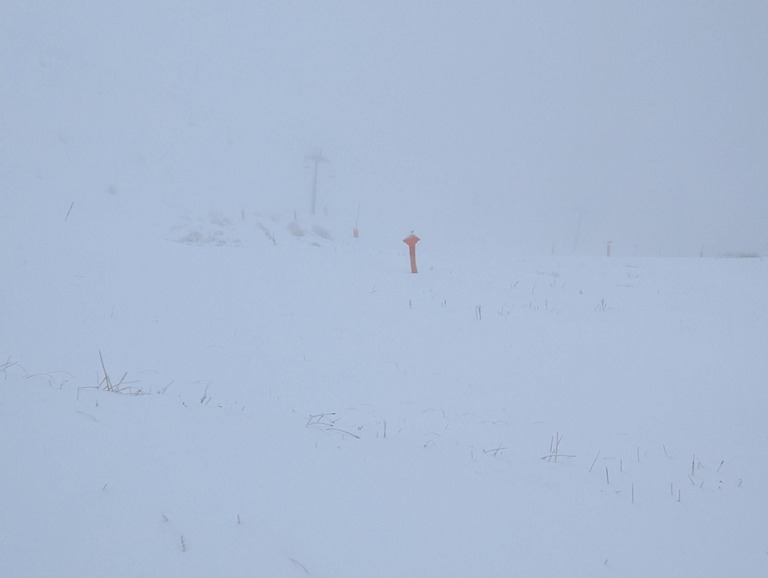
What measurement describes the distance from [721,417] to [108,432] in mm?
5463

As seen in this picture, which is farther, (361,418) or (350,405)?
(350,405)

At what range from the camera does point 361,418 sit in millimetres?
3701

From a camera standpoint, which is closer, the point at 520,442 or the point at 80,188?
the point at 520,442

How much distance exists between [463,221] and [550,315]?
120 ft

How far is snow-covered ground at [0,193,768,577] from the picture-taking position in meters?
1.50

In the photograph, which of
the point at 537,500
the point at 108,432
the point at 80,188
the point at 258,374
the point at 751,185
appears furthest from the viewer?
the point at 751,185

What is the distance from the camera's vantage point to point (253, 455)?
2.00m

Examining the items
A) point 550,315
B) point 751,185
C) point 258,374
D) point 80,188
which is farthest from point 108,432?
point 751,185

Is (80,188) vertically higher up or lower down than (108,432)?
higher up

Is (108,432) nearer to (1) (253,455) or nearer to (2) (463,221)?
(1) (253,455)

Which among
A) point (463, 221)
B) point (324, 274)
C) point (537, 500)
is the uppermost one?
point (463, 221)

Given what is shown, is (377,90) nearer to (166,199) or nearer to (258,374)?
(166,199)

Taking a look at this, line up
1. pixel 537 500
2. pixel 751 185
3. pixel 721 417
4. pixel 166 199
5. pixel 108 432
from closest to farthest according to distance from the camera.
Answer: pixel 108 432 < pixel 537 500 < pixel 721 417 < pixel 166 199 < pixel 751 185

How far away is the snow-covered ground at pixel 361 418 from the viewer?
1.50 meters
